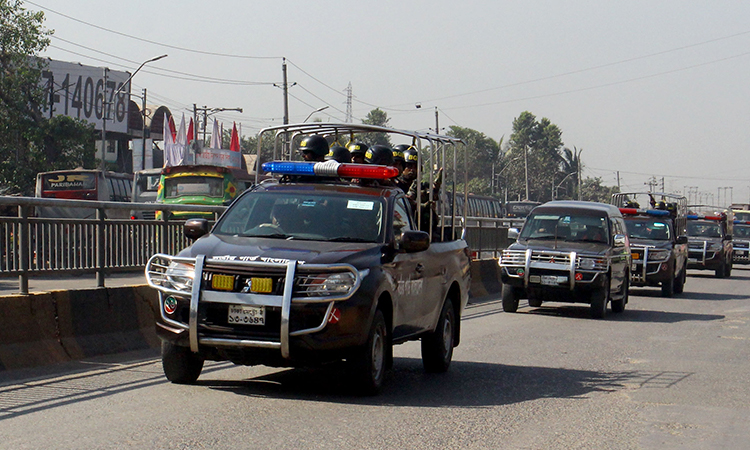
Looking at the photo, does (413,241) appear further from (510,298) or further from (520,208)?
(520,208)

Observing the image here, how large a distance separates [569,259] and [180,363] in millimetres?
9413

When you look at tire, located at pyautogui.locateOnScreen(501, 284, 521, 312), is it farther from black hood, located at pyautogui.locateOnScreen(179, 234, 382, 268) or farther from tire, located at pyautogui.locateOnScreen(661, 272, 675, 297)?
black hood, located at pyautogui.locateOnScreen(179, 234, 382, 268)

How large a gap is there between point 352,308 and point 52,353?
3.39 meters

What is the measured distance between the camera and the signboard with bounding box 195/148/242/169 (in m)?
55.7

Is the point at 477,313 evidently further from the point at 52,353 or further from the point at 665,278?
the point at 52,353

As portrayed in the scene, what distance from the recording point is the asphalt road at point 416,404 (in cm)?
594

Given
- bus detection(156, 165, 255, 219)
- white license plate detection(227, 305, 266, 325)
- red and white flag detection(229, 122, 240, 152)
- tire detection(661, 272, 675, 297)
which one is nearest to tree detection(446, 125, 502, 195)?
red and white flag detection(229, 122, 240, 152)

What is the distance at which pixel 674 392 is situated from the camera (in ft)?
27.3

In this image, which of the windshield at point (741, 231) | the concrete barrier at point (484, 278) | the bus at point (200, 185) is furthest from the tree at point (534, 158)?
the concrete barrier at point (484, 278)

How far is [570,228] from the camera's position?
1673cm

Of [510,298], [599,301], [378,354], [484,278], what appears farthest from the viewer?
[484,278]

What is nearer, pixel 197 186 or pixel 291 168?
pixel 291 168

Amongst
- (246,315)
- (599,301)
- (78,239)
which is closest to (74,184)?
(599,301)

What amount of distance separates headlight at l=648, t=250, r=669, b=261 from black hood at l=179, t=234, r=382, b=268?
1489 cm
